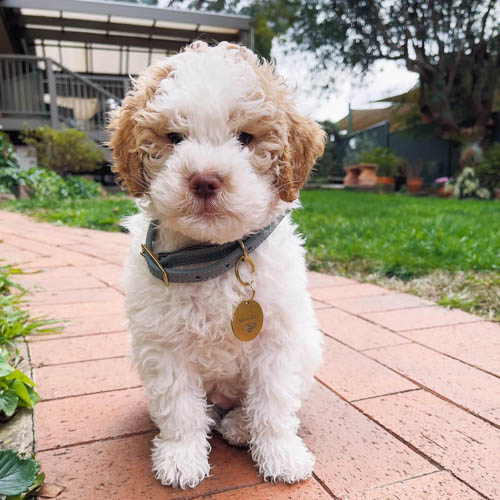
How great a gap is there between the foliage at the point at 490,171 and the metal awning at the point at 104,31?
6.83 m

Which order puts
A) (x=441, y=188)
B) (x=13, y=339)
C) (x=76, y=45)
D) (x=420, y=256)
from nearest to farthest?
(x=13, y=339) → (x=420, y=256) → (x=441, y=188) → (x=76, y=45)

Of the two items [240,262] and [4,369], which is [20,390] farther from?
[240,262]

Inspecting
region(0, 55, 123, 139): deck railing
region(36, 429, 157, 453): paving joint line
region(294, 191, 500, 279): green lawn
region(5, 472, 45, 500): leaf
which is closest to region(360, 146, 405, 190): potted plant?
region(0, 55, 123, 139): deck railing

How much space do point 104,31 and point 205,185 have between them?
15.6 meters

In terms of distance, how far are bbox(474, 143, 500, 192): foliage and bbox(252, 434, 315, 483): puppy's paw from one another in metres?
12.0

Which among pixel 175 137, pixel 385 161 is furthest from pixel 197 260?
pixel 385 161

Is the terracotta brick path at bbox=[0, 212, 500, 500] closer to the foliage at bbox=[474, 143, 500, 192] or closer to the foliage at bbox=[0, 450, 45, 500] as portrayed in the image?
the foliage at bbox=[0, 450, 45, 500]

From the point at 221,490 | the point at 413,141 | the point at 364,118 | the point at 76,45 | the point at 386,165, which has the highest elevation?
the point at 76,45

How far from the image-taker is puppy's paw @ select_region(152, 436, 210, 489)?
63.8 inches

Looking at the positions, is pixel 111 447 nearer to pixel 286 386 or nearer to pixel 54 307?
pixel 286 386

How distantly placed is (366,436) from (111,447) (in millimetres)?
932

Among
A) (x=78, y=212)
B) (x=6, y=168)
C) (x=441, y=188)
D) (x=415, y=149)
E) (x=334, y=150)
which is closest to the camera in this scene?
(x=78, y=212)

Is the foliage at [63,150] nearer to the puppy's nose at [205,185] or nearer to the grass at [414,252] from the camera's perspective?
the grass at [414,252]

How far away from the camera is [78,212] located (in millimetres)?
7617
